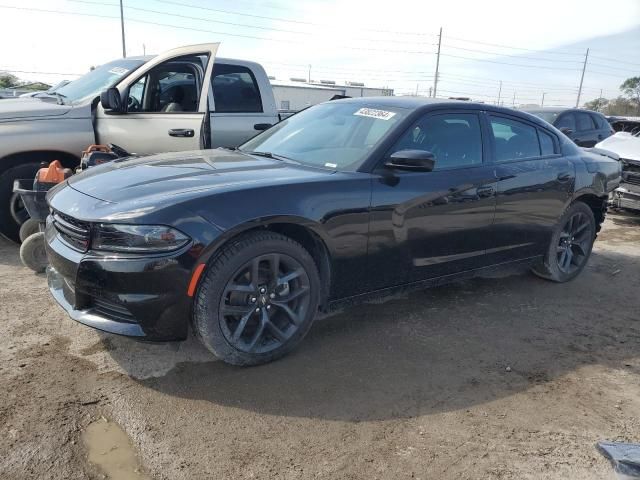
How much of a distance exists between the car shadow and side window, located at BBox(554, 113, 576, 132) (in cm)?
715

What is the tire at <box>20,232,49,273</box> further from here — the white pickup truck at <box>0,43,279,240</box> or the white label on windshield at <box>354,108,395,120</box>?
the white label on windshield at <box>354,108,395,120</box>

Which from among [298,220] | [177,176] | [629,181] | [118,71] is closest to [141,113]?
[118,71]

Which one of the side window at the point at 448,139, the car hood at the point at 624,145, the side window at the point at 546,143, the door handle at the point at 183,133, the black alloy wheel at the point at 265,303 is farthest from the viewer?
the car hood at the point at 624,145

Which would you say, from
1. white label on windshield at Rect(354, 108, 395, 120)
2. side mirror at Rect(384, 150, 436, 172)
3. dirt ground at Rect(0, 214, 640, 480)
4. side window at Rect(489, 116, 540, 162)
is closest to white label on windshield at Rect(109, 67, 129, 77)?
dirt ground at Rect(0, 214, 640, 480)

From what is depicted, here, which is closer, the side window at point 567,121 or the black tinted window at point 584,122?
the side window at point 567,121

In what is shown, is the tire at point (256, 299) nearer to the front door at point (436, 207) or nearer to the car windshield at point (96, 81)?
the front door at point (436, 207)

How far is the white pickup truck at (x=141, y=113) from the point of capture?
5.27 meters

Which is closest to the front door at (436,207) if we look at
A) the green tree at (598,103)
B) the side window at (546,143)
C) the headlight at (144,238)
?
the side window at (546,143)

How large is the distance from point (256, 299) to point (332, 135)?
4.89 feet

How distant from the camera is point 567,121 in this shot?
449 inches

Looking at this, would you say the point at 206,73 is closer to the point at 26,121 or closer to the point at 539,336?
the point at 26,121

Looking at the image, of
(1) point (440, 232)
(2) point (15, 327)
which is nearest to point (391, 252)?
(1) point (440, 232)

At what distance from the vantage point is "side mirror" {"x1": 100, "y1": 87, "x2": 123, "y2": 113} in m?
5.42

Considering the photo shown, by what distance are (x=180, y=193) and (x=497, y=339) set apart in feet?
8.22
